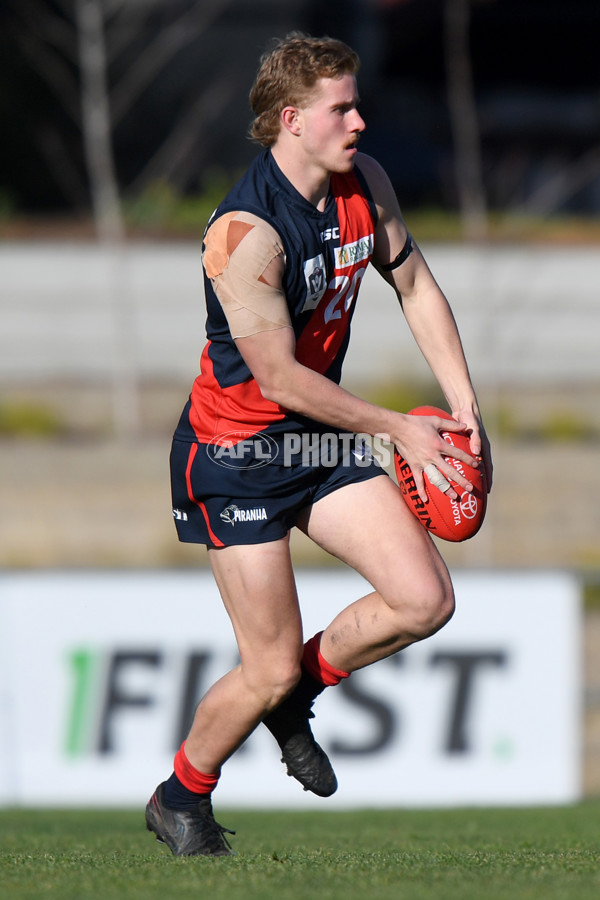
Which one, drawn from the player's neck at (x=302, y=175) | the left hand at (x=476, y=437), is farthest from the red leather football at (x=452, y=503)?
the player's neck at (x=302, y=175)

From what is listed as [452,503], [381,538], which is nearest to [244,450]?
[381,538]

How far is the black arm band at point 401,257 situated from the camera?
4.13 m

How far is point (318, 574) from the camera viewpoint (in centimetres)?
768

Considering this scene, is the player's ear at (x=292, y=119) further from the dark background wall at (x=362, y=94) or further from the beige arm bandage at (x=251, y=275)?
the dark background wall at (x=362, y=94)

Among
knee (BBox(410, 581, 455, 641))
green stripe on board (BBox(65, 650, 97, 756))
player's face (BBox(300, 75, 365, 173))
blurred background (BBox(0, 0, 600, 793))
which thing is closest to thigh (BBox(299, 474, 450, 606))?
knee (BBox(410, 581, 455, 641))

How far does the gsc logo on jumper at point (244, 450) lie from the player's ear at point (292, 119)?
94cm

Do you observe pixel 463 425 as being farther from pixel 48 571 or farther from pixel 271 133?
pixel 48 571

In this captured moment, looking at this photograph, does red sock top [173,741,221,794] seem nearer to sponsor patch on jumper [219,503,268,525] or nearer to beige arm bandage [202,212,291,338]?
sponsor patch on jumper [219,503,268,525]

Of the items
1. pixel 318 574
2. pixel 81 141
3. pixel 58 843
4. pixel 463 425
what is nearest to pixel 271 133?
pixel 463 425

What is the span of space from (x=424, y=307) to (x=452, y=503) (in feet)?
2.45

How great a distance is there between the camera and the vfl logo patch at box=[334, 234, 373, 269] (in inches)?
151

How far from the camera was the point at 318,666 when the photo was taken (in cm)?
407

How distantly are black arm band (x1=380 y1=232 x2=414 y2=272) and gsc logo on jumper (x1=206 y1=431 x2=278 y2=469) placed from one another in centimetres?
74

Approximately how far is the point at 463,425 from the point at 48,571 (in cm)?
444
